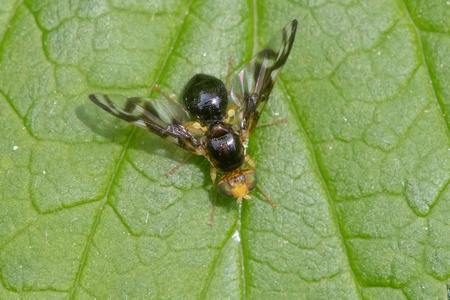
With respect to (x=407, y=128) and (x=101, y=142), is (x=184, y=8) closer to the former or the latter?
(x=101, y=142)

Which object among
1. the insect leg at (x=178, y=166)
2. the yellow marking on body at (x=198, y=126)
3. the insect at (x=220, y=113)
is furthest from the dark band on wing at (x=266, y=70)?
the insect leg at (x=178, y=166)

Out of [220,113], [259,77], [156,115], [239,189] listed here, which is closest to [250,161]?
[239,189]

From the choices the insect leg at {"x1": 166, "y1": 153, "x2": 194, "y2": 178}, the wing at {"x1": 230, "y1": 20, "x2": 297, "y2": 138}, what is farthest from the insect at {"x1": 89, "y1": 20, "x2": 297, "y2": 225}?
the insect leg at {"x1": 166, "y1": 153, "x2": 194, "y2": 178}

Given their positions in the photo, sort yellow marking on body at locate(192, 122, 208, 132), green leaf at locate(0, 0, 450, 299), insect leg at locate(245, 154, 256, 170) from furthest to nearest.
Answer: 1. yellow marking on body at locate(192, 122, 208, 132)
2. insect leg at locate(245, 154, 256, 170)
3. green leaf at locate(0, 0, 450, 299)

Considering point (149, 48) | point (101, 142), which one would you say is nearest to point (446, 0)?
point (149, 48)

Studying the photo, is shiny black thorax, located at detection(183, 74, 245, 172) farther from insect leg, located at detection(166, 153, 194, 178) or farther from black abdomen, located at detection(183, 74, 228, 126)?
insect leg, located at detection(166, 153, 194, 178)

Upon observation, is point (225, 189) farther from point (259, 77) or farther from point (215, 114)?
point (259, 77)
